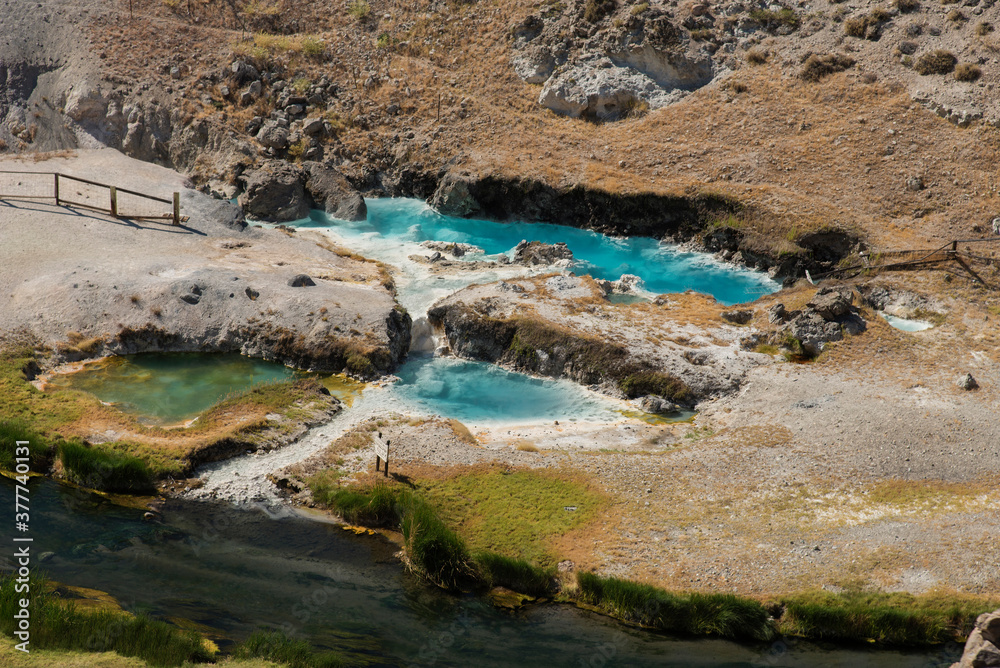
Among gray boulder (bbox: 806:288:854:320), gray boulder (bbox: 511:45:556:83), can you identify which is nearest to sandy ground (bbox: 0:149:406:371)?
gray boulder (bbox: 806:288:854:320)

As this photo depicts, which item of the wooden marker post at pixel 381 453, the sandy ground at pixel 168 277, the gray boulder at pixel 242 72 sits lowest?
the wooden marker post at pixel 381 453

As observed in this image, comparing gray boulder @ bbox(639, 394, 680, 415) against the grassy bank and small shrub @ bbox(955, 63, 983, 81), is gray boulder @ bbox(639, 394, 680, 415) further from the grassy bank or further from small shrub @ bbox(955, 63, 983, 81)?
small shrub @ bbox(955, 63, 983, 81)

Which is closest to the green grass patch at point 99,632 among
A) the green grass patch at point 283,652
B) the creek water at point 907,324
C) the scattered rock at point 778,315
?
the green grass patch at point 283,652

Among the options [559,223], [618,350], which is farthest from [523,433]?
[559,223]

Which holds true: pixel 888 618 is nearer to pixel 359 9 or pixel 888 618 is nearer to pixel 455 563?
pixel 455 563

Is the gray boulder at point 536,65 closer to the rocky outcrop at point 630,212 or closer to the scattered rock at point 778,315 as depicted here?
the rocky outcrop at point 630,212

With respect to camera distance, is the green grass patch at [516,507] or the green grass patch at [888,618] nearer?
the green grass patch at [888,618]

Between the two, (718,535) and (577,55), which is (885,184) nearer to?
(577,55)

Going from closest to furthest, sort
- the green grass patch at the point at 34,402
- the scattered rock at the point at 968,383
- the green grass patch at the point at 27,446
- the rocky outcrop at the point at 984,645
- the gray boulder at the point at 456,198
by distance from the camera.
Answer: the rocky outcrop at the point at 984,645, the green grass patch at the point at 27,446, the green grass patch at the point at 34,402, the scattered rock at the point at 968,383, the gray boulder at the point at 456,198
